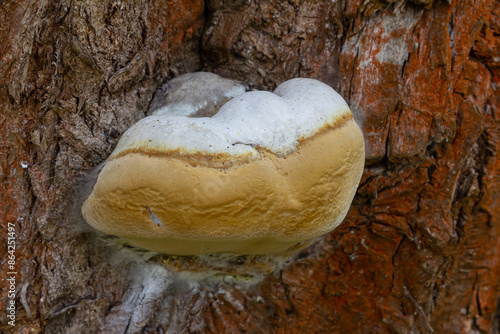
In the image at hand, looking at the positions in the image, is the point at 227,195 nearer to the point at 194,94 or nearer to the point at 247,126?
the point at 247,126

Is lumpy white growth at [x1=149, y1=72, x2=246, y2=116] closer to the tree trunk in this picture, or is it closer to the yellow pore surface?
the tree trunk

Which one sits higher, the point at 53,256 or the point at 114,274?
the point at 53,256

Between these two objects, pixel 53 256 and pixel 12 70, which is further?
pixel 53 256

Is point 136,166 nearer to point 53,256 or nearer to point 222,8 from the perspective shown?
point 53,256

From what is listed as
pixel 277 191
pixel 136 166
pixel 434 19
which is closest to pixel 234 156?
pixel 277 191

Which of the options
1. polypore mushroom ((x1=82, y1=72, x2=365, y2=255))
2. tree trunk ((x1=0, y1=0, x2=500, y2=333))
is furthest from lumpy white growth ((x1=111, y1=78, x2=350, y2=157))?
tree trunk ((x1=0, y1=0, x2=500, y2=333))

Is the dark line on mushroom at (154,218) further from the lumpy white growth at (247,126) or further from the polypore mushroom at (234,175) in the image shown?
the lumpy white growth at (247,126)

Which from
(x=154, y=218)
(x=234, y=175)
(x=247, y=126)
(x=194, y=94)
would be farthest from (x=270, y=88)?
(x=154, y=218)

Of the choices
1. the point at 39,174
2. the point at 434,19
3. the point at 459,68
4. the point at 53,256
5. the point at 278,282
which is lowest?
the point at 278,282
